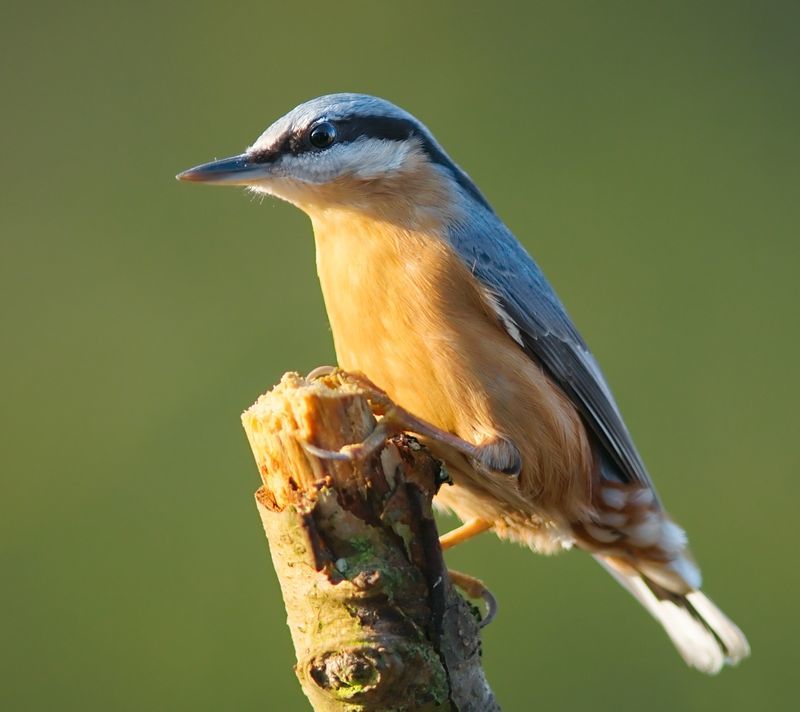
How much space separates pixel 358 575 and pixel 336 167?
0.98 metres

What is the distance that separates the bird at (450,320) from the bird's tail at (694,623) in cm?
51

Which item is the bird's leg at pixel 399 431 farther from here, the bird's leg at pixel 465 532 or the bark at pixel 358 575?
the bird's leg at pixel 465 532

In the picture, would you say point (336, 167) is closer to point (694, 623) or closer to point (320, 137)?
point (320, 137)

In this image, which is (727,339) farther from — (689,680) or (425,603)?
(425,603)

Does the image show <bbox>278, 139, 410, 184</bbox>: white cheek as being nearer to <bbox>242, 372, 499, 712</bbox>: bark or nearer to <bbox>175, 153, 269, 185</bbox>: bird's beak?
<bbox>175, 153, 269, 185</bbox>: bird's beak

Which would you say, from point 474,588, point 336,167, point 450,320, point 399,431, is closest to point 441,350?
A: point 450,320

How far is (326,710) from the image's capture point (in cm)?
173

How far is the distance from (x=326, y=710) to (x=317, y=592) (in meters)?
0.18

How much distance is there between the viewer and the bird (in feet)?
7.42

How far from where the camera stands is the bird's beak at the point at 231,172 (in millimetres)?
2350

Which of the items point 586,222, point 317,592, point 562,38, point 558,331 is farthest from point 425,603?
point 562,38

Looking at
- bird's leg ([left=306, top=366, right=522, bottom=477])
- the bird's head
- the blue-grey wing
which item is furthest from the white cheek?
bird's leg ([left=306, top=366, right=522, bottom=477])

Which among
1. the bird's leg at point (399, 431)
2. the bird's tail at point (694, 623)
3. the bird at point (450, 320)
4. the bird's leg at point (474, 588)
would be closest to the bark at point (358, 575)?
the bird's leg at point (399, 431)

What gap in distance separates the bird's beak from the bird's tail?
4.49 feet
